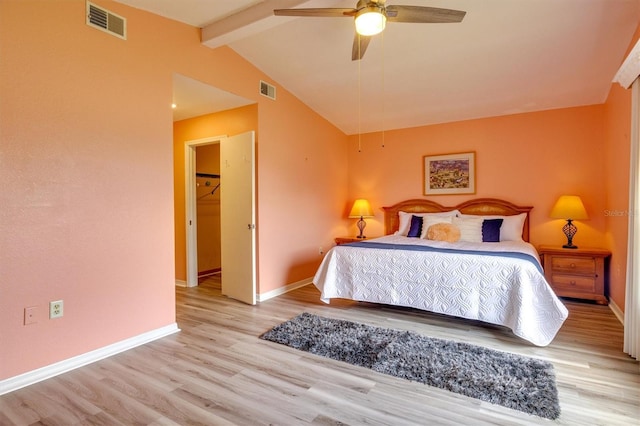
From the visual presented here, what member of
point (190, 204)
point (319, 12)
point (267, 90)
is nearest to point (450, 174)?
point (267, 90)

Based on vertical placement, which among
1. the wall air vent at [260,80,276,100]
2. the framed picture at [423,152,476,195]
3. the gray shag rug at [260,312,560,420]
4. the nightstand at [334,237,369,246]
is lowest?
the gray shag rug at [260,312,560,420]

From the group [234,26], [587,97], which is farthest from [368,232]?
[234,26]

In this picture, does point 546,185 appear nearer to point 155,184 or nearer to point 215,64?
point 215,64

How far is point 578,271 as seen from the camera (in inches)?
154

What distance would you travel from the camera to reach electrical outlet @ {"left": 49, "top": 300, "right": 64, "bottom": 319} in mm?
2311

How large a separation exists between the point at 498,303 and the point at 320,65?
306 cm

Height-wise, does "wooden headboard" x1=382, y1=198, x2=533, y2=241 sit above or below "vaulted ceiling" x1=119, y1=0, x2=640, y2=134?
below

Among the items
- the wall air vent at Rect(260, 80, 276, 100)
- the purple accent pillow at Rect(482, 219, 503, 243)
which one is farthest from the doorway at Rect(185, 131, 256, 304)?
the purple accent pillow at Rect(482, 219, 503, 243)

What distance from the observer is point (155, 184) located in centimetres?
296

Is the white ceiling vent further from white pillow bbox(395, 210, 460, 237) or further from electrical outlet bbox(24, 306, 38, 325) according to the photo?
white pillow bbox(395, 210, 460, 237)

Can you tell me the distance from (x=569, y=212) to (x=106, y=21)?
5054 millimetres

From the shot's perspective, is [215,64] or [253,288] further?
[253,288]

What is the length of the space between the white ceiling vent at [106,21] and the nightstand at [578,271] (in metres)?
4.90

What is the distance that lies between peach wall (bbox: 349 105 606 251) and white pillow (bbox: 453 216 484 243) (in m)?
0.55
